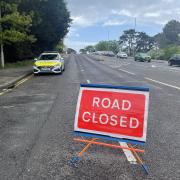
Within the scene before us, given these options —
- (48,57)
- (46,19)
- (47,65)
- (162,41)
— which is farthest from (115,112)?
(162,41)

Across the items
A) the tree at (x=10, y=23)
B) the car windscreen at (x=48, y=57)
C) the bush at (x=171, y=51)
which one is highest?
the tree at (x=10, y=23)

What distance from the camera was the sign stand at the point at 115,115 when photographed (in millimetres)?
4934

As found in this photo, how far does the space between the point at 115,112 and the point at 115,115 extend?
0.05m

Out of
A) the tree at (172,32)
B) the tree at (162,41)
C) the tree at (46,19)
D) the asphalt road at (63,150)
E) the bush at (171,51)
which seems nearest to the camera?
the asphalt road at (63,150)

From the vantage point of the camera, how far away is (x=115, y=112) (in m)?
5.08

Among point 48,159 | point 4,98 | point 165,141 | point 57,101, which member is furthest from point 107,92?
point 4,98

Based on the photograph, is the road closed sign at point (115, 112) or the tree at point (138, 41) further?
the tree at point (138, 41)

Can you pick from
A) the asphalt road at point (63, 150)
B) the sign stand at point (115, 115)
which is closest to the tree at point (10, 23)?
the asphalt road at point (63, 150)

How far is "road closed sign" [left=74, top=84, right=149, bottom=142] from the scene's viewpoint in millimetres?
4945

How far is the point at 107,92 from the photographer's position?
522 cm

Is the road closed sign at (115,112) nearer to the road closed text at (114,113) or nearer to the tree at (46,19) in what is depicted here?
the road closed text at (114,113)

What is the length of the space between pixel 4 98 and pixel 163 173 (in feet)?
27.9

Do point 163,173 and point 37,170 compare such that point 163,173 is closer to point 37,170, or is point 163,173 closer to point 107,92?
point 107,92

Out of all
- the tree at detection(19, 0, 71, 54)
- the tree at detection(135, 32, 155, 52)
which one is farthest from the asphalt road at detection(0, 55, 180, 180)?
the tree at detection(135, 32, 155, 52)
